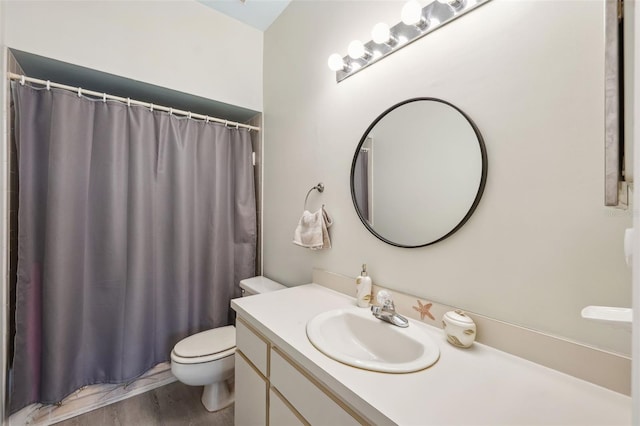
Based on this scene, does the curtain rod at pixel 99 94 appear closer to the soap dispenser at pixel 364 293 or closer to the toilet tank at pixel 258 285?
the toilet tank at pixel 258 285

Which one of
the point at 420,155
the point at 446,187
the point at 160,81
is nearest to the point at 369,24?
the point at 420,155

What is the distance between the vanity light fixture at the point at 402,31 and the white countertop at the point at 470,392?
1215 millimetres

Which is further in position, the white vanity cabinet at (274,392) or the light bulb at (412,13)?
the light bulb at (412,13)

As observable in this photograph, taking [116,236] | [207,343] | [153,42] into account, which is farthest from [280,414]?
[153,42]

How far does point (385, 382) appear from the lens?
715 millimetres

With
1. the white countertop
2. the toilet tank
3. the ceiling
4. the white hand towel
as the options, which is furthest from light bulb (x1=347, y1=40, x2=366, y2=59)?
the toilet tank

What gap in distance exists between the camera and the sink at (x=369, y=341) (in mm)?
802

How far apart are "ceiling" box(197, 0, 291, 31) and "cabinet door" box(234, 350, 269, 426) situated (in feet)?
7.43

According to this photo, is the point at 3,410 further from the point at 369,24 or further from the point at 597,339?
the point at 369,24

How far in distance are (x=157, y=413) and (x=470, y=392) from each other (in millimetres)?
1869

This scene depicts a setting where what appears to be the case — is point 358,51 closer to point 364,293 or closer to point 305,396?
point 364,293

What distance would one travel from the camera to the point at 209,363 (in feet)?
5.16

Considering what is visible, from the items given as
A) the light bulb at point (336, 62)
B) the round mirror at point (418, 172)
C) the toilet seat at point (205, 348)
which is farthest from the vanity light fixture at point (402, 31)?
the toilet seat at point (205, 348)

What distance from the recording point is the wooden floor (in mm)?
1584
